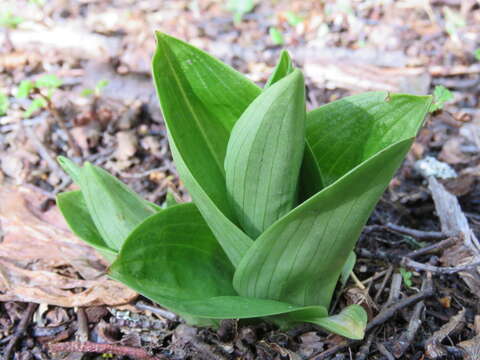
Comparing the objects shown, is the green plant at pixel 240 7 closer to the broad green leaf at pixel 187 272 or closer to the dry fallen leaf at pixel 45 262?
the dry fallen leaf at pixel 45 262

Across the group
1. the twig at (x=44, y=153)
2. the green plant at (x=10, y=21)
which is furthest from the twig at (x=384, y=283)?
the green plant at (x=10, y=21)

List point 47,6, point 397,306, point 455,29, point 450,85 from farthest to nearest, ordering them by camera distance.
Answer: point 47,6 → point 455,29 → point 450,85 → point 397,306

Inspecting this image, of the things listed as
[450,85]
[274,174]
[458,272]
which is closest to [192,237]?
[274,174]

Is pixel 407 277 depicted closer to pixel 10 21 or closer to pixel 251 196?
pixel 251 196

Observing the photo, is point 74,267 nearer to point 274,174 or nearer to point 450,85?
point 274,174

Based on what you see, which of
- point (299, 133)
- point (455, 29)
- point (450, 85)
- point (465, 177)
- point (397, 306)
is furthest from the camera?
point (455, 29)

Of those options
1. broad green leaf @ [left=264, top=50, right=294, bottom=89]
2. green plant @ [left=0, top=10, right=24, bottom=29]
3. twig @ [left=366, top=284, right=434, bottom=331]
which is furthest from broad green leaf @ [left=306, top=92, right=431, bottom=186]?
green plant @ [left=0, top=10, right=24, bottom=29]

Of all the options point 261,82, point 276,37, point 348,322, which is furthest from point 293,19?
point 348,322
